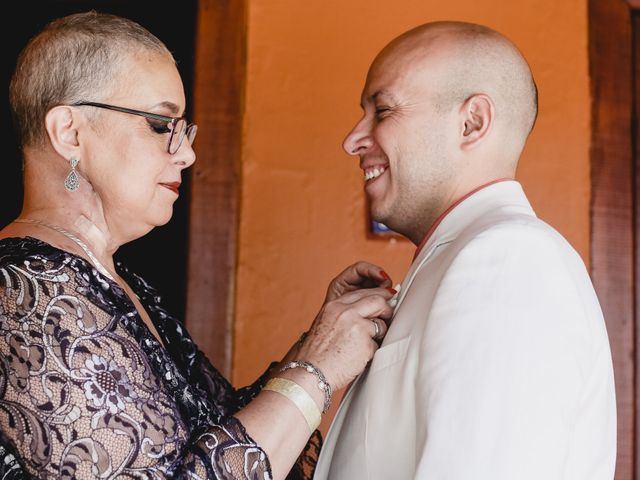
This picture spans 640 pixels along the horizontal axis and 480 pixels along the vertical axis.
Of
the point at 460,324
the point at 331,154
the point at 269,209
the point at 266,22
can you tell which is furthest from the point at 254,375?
the point at 460,324

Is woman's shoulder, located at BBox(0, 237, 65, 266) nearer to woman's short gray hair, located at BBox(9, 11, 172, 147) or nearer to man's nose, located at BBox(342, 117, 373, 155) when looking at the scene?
woman's short gray hair, located at BBox(9, 11, 172, 147)

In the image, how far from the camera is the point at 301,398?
1678mm

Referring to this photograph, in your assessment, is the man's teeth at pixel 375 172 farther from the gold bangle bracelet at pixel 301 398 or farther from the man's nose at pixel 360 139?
the gold bangle bracelet at pixel 301 398

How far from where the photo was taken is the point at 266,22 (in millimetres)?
3203

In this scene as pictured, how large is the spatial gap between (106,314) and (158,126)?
417 mm

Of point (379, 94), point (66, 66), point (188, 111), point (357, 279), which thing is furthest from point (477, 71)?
point (188, 111)

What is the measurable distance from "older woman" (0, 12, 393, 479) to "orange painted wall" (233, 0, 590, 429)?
50.0 inches

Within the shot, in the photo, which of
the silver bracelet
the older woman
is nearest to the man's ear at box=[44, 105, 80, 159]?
the older woman

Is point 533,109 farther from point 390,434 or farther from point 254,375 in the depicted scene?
point 254,375

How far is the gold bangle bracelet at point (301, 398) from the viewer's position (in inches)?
65.8

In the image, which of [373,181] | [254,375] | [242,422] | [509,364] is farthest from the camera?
[254,375]

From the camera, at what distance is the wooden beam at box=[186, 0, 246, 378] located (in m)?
3.10

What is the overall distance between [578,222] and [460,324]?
194 cm

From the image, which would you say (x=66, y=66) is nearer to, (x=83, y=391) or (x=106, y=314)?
(x=106, y=314)
